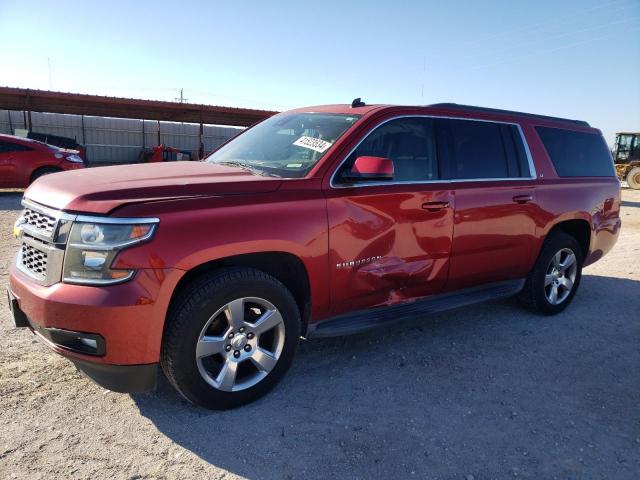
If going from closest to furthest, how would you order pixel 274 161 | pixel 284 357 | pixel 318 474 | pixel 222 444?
pixel 318 474, pixel 222 444, pixel 284 357, pixel 274 161

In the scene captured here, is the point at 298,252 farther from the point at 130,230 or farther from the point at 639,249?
the point at 639,249

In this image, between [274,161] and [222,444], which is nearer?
[222,444]

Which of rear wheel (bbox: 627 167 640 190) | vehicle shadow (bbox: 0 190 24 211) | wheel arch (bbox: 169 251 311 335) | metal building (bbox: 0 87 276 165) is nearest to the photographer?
wheel arch (bbox: 169 251 311 335)

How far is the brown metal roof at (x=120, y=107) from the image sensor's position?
2028 cm

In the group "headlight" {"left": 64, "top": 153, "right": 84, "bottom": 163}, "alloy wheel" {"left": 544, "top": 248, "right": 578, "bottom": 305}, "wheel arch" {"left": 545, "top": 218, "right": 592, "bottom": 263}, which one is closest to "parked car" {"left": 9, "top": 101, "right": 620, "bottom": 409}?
"alloy wheel" {"left": 544, "top": 248, "right": 578, "bottom": 305}

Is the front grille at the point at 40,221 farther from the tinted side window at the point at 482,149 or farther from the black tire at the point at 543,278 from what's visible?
the black tire at the point at 543,278

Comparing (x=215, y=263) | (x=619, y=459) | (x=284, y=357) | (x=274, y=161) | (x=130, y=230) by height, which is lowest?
(x=619, y=459)

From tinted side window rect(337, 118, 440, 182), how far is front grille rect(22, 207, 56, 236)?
1963 mm

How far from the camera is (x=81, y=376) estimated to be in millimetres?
3301

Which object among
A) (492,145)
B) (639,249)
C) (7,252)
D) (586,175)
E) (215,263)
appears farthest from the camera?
(639,249)

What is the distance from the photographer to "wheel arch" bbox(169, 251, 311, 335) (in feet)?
9.35

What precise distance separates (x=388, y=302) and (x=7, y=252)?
530 cm

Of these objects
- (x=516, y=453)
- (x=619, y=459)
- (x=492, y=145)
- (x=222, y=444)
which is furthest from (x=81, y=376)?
(x=492, y=145)

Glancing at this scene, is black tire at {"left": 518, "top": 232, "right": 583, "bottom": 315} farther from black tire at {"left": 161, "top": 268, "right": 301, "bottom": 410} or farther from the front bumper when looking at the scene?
the front bumper
